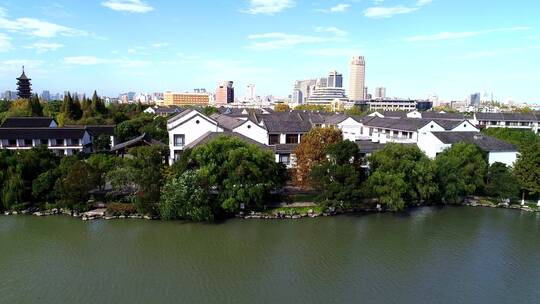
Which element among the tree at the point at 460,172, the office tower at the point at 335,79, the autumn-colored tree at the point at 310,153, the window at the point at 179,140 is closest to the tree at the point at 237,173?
the autumn-colored tree at the point at 310,153

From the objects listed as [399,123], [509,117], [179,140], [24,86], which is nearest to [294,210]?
[179,140]

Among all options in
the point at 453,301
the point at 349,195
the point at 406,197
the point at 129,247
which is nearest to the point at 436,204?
the point at 406,197

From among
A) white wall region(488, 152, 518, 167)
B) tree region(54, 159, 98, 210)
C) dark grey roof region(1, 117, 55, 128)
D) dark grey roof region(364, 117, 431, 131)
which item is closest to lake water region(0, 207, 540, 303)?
tree region(54, 159, 98, 210)

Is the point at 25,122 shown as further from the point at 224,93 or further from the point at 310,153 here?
the point at 224,93

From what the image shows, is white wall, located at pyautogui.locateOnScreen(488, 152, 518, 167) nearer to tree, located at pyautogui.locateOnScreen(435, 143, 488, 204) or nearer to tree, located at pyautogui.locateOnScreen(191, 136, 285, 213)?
tree, located at pyautogui.locateOnScreen(435, 143, 488, 204)

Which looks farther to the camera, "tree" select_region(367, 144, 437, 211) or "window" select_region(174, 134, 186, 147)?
"window" select_region(174, 134, 186, 147)

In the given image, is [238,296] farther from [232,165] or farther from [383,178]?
A: [383,178]
